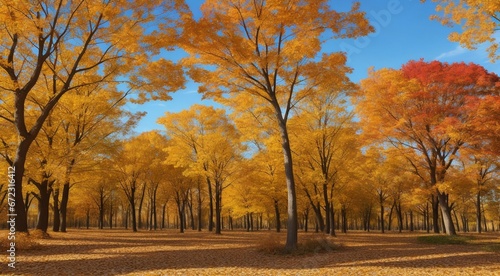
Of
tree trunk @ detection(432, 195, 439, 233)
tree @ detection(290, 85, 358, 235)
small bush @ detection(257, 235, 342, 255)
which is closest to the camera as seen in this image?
small bush @ detection(257, 235, 342, 255)

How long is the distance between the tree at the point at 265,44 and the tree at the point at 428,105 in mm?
6521

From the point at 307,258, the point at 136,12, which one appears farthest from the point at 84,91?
the point at 307,258

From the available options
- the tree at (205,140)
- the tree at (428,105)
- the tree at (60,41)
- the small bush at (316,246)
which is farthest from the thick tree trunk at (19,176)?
the tree at (428,105)

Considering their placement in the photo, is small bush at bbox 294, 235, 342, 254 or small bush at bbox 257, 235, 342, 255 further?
small bush at bbox 294, 235, 342, 254

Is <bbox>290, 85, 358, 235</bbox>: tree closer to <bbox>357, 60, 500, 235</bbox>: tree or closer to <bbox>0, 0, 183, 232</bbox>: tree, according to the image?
<bbox>357, 60, 500, 235</bbox>: tree

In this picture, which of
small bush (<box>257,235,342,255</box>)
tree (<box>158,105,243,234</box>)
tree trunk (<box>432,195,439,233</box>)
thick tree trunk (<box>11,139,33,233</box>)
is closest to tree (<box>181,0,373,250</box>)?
small bush (<box>257,235,342,255</box>)

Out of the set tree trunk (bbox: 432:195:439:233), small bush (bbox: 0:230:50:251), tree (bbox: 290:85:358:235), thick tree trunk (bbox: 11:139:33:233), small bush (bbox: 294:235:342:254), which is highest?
tree (bbox: 290:85:358:235)

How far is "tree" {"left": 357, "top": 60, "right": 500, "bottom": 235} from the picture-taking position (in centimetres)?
1705

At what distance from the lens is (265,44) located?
12.2 m

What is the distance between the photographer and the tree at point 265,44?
36.1ft

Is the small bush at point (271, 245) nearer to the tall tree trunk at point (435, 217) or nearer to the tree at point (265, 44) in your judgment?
the tree at point (265, 44)

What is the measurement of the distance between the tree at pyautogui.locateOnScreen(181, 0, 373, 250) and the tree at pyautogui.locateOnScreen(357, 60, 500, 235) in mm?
6521

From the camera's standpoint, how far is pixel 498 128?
14680mm

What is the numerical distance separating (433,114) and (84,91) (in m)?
19.3
